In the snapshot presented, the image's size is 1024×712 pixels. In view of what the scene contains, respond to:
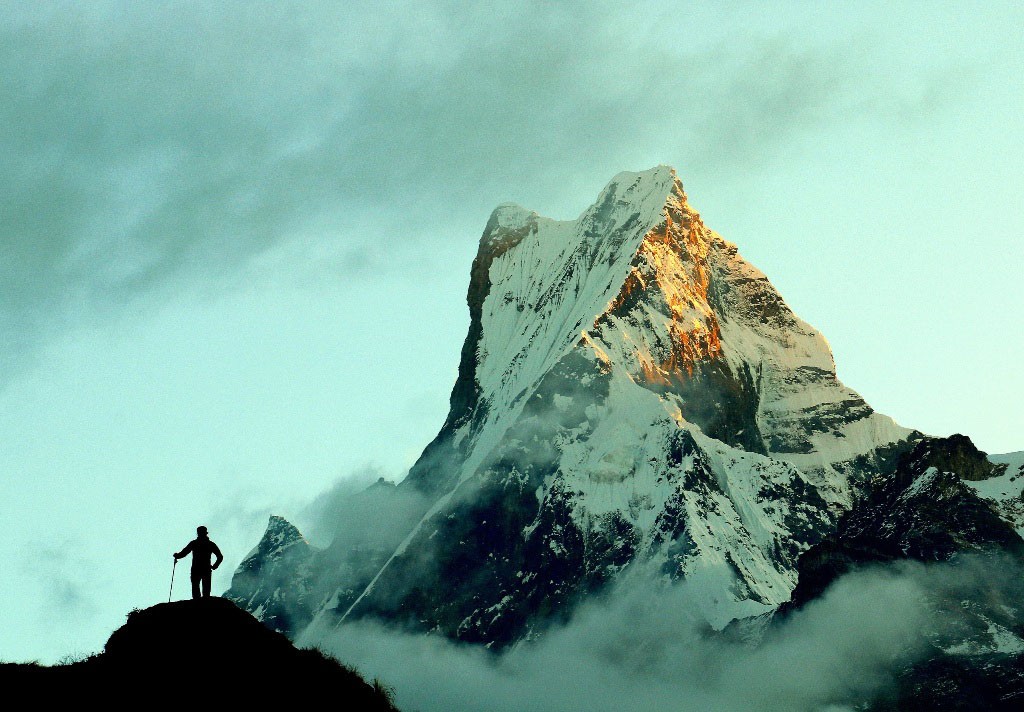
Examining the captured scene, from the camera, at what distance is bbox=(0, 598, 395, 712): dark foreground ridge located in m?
46.7

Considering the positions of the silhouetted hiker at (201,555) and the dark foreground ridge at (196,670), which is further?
the silhouetted hiker at (201,555)

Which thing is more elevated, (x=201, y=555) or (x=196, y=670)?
(x=201, y=555)

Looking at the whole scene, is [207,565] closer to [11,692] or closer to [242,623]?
[242,623]

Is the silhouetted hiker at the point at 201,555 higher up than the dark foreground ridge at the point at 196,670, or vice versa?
the silhouetted hiker at the point at 201,555

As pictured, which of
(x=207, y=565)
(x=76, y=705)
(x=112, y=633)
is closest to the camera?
(x=76, y=705)

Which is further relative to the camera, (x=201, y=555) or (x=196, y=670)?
(x=201, y=555)

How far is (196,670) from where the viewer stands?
48.1 metres

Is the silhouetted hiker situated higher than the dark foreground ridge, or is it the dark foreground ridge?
the silhouetted hiker

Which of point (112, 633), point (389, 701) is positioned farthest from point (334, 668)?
point (112, 633)

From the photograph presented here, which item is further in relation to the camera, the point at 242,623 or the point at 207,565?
the point at 207,565

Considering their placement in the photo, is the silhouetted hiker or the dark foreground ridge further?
the silhouetted hiker

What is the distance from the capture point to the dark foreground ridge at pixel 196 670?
46719 mm

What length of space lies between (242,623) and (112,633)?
341 cm

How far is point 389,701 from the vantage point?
5072 centimetres
